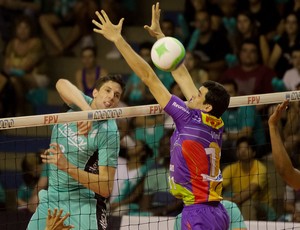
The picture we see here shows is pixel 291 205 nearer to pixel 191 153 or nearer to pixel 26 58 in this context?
pixel 191 153

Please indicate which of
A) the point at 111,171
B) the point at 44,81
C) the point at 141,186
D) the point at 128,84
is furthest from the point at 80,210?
the point at 44,81

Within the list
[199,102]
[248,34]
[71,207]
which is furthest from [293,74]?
[199,102]

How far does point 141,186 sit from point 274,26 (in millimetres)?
3289

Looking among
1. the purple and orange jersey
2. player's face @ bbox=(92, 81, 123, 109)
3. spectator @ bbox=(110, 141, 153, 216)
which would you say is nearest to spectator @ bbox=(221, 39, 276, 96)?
spectator @ bbox=(110, 141, 153, 216)

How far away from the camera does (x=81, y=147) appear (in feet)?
31.3

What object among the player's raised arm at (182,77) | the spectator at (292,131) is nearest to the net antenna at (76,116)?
the player's raised arm at (182,77)

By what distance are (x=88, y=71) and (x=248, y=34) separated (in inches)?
96.7

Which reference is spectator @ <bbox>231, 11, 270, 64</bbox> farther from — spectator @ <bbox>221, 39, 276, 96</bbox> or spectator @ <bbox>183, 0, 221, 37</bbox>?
spectator @ <bbox>183, 0, 221, 37</bbox>

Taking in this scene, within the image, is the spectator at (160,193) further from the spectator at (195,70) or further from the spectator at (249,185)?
the spectator at (195,70)

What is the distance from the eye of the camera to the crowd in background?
12188mm

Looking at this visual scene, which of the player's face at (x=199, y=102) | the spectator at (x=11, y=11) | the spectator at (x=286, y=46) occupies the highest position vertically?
the spectator at (x=11, y=11)

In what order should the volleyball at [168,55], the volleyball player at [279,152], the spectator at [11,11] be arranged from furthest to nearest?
the spectator at [11,11] < the volleyball at [168,55] < the volleyball player at [279,152]

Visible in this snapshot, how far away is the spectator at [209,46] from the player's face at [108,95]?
15.0ft

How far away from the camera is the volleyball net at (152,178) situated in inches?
442
